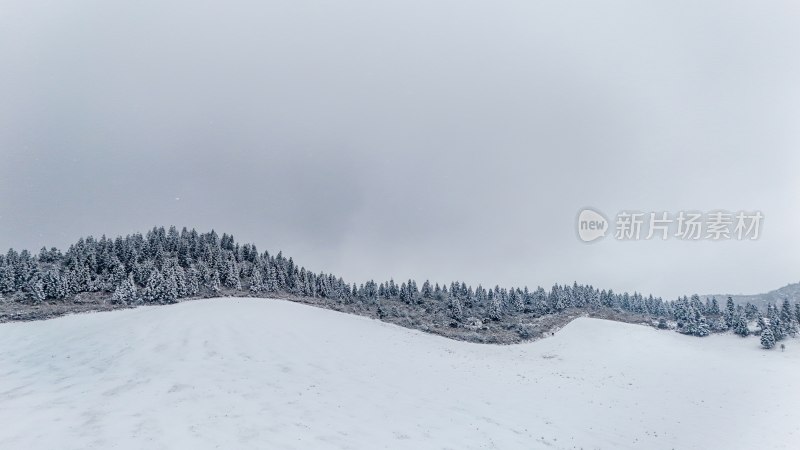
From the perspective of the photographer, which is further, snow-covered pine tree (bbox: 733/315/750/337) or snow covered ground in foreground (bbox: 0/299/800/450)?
snow-covered pine tree (bbox: 733/315/750/337)

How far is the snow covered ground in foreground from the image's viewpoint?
16.1 metres

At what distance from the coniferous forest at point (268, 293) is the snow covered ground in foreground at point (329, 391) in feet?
41.6

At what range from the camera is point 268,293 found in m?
67.4

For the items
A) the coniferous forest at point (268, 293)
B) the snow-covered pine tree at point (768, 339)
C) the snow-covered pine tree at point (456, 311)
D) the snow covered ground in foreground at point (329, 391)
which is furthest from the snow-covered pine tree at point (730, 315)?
the snow-covered pine tree at point (456, 311)

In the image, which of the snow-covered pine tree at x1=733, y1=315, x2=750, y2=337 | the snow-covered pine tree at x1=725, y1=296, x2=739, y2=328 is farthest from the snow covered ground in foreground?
the snow-covered pine tree at x1=725, y1=296, x2=739, y2=328

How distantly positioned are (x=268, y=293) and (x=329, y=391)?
48.8 metres

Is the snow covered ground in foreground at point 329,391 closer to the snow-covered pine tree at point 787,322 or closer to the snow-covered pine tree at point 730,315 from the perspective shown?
the snow-covered pine tree at point 787,322

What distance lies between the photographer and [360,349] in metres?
34.8

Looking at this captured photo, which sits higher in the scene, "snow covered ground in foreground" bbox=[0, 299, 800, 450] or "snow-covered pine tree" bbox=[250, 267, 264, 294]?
"snow-covered pine tree" bbox=[250, 267, 264, 294]

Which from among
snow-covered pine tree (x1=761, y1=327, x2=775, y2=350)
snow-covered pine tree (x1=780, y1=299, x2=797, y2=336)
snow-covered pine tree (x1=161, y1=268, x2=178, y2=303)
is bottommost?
snow-covered pine tree (x1=761, y1=327, x2=775, y2=350)

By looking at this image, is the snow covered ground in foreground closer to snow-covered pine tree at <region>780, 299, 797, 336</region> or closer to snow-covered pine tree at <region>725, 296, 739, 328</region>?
snow-covered pine tree at <region>780, 299, 797, 336</region>

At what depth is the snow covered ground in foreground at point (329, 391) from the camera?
16.1 m

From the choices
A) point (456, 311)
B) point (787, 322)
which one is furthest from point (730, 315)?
point (456, 311)

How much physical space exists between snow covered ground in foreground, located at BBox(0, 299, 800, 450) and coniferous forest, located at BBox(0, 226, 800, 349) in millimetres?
12669
